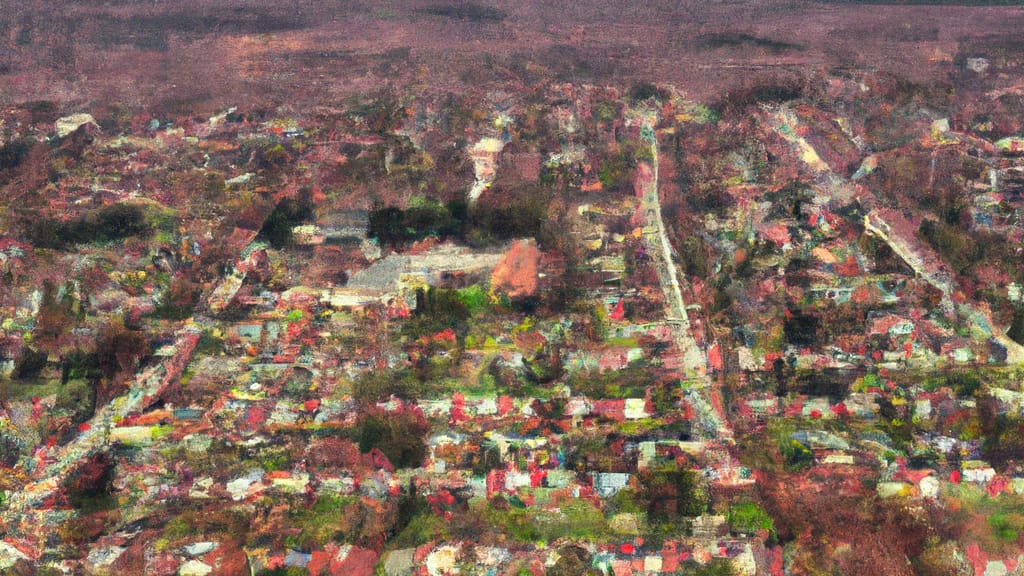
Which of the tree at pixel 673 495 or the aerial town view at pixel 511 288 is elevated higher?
the aerial town view at pixel 511 288

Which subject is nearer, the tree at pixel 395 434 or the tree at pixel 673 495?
the tree at pixel 673 495

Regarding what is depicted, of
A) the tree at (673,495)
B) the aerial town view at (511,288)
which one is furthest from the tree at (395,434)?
the tree at (673,495)

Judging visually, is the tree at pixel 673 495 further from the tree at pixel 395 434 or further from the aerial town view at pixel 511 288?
the tree at pixel 395 434

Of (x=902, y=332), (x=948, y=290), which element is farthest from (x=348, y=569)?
(x=948, y=290)

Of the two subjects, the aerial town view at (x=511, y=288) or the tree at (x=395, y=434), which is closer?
the aerial town view at (x=511, y=288)

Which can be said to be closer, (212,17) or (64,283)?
(64,283)

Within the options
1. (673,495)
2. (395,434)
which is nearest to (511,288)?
(395,434)

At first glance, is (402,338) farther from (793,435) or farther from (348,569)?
(793,435)

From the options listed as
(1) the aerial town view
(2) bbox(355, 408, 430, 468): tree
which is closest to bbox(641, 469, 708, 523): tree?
(1) the aerial town view

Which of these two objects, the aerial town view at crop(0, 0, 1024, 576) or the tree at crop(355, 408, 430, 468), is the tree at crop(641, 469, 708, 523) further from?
the tree at crop(355, 408, 430, 468)
